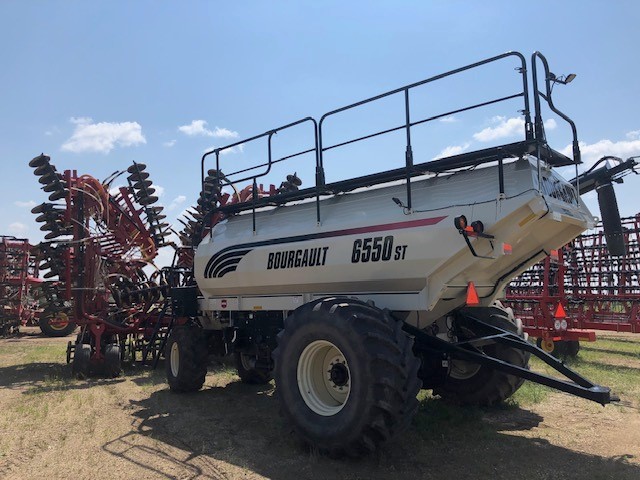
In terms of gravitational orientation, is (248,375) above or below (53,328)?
below

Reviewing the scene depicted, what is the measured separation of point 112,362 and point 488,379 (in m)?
6.57

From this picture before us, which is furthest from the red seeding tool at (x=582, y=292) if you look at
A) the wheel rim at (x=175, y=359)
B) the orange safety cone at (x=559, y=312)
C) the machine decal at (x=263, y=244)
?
the wheel rim at (x=175, y=359)

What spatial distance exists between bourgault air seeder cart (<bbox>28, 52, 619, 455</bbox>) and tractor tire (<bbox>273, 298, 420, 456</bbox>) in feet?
0.04

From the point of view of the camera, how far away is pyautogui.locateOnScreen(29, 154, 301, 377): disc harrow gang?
9570 millimetres

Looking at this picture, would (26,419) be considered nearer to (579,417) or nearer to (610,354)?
(579,417)

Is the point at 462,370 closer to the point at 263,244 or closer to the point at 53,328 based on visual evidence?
the point at 263,244

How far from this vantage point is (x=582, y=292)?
1309 centimetres

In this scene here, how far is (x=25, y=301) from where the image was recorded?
62.7 feet

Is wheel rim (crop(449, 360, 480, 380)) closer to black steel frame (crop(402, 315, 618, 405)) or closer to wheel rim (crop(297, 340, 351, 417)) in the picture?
black steel frame (crop(402, 315, 618, 405))

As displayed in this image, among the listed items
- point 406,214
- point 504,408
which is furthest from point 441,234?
point 504,408

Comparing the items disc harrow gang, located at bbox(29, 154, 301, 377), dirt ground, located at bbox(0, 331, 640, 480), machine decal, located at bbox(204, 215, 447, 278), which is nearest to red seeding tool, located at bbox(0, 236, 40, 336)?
disc harrow gang, located at bbox(29, 154, 301, 377)

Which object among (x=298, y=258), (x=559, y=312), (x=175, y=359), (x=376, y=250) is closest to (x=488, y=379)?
(x=376, y=250)

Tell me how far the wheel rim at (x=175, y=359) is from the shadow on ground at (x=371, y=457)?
1196 mm

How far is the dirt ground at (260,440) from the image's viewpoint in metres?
4.64
